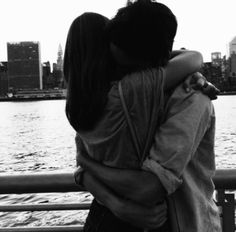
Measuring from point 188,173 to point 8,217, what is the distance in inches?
404

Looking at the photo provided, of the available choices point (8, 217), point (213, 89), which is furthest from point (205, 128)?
point (8, 217)

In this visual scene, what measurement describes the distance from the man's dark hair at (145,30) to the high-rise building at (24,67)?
6922 inches

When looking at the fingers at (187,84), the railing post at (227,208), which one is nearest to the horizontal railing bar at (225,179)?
the railing post at (227,208)

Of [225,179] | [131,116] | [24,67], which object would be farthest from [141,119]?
[24,67]

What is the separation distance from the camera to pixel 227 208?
240 cm

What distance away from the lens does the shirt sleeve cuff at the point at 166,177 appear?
1487 millimetres

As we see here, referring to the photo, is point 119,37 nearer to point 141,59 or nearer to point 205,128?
point 141,59

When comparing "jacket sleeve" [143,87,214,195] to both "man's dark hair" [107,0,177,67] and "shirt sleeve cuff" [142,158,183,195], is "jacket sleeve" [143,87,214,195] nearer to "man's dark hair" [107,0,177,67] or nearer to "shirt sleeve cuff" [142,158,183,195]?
"shirt sleeve cuff" [142,158,183,195]

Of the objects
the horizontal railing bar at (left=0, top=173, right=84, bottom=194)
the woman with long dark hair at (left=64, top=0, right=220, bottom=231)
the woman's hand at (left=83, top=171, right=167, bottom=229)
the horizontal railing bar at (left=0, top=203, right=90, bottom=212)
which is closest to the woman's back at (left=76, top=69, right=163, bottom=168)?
the woman with long dark hair at (left=64, top=0, right=220, bottom=231)

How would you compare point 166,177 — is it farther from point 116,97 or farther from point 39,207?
point 39,207

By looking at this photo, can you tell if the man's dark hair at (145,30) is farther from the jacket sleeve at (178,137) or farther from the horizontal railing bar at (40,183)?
the horizontal railing bar at (40,183)

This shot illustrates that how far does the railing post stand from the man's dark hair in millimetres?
1109

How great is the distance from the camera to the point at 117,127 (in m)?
1.57

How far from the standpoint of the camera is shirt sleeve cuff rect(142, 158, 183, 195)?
4.88 ft
